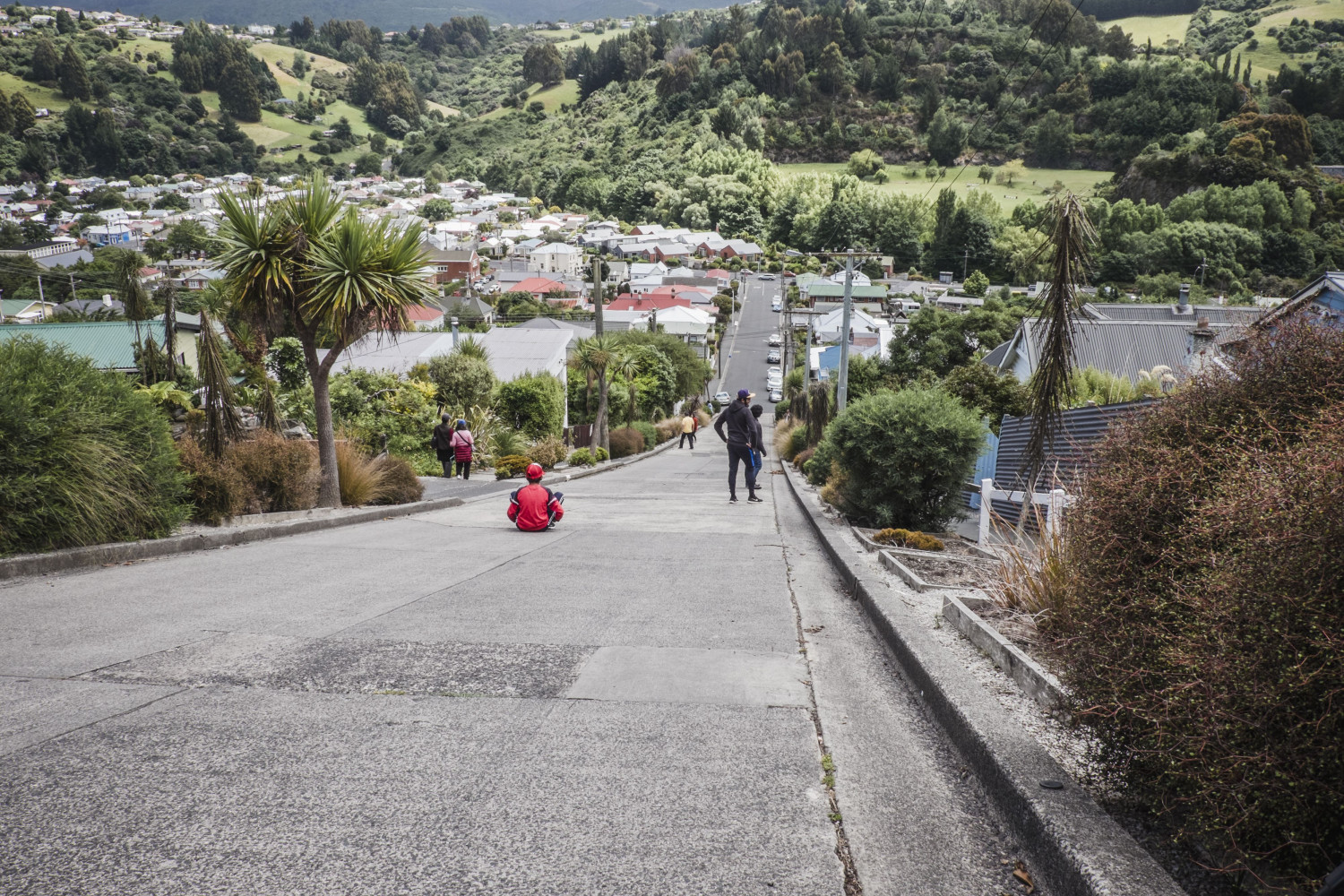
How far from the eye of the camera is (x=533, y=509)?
36.9 ft

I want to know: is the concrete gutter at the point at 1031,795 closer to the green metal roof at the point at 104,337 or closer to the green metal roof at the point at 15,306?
the green metal roof at the point at 104,337

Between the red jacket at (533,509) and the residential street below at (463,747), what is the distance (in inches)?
163

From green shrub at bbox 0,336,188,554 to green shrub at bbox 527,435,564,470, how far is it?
16054 millimetres

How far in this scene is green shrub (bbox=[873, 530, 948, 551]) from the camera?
934cm

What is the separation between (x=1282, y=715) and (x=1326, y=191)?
12570 centimetres

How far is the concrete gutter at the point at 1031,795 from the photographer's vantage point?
249 centimetres

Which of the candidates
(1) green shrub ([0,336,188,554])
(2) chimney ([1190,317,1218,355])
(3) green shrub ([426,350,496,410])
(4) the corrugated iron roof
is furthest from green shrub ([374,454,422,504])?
(4) the corrugated iron roof

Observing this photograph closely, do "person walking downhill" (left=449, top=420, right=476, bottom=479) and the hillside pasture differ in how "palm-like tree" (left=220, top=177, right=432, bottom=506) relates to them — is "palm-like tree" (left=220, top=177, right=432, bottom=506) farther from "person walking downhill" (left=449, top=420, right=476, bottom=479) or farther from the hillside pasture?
the hillside pasture

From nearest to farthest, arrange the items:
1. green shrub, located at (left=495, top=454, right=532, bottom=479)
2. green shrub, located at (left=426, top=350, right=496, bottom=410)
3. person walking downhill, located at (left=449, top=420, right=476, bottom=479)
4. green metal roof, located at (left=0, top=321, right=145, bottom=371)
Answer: person walking downhill, located at (left=449, top=420, right=476, bottom=479), green shrub, located at (left=495, top=454, right=532, bottom=479), green shrub, located at (left=426, top=350, right=496, bottom=410), green metal roof, located at (left=0, top=321, right=145, bottom=371)

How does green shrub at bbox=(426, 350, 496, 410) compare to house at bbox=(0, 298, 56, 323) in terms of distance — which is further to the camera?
house at bbox=(0, 298, 56, 323)

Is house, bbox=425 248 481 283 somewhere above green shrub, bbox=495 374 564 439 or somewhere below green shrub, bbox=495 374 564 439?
above

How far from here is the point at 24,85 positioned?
19638cm

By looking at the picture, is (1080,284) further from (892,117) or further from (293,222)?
(892,117)

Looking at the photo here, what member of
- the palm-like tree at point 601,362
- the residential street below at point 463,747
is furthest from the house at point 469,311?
the residential street below at point 463,747
